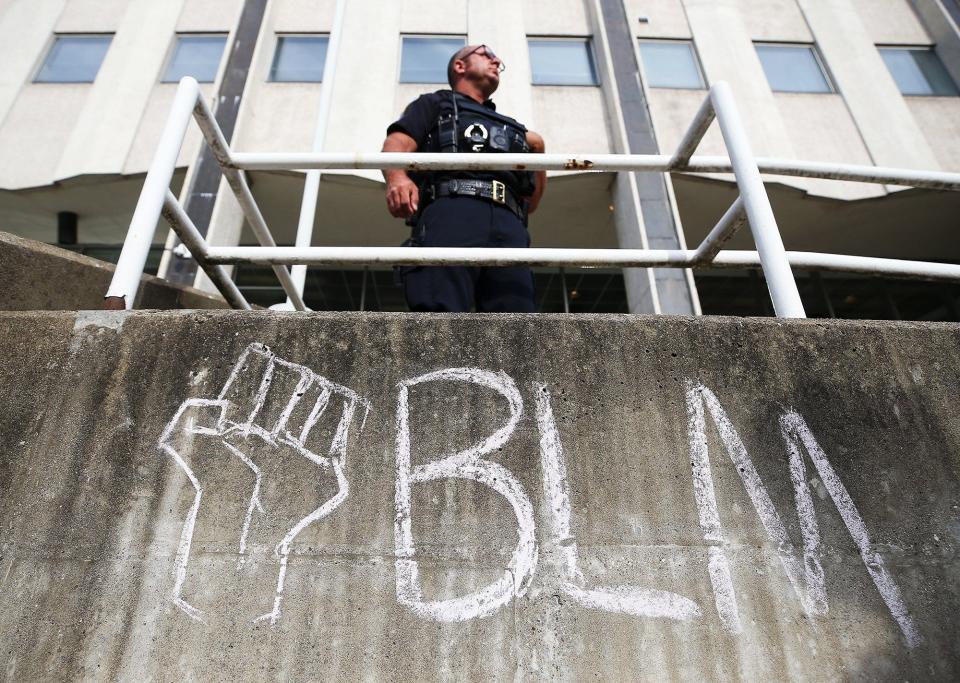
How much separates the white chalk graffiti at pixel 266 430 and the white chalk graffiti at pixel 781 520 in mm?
900

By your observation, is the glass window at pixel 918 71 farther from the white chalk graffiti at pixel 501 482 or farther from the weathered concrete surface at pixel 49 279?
the weathered concrete surface at pixel 49 279

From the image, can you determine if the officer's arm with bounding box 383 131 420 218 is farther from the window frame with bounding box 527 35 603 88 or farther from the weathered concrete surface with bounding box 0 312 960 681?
the window frame with bounding box 527 35 603 88

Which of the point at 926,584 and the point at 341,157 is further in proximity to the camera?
the point at 341,157

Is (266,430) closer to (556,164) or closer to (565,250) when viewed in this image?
(565,250)

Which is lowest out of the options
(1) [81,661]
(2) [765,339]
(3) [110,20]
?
(1) [81,661]

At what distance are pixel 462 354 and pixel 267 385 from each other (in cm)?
55

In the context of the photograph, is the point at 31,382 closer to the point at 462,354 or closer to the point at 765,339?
the point at 462,354

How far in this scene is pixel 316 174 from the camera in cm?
465

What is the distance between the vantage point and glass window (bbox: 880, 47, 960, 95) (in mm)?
8812

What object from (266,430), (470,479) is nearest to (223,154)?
(266,430)

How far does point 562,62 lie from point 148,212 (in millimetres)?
8586

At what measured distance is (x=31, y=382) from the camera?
1.49 m

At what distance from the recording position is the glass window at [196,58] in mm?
8656

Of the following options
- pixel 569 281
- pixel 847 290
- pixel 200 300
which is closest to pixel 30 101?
pixel 200 300
